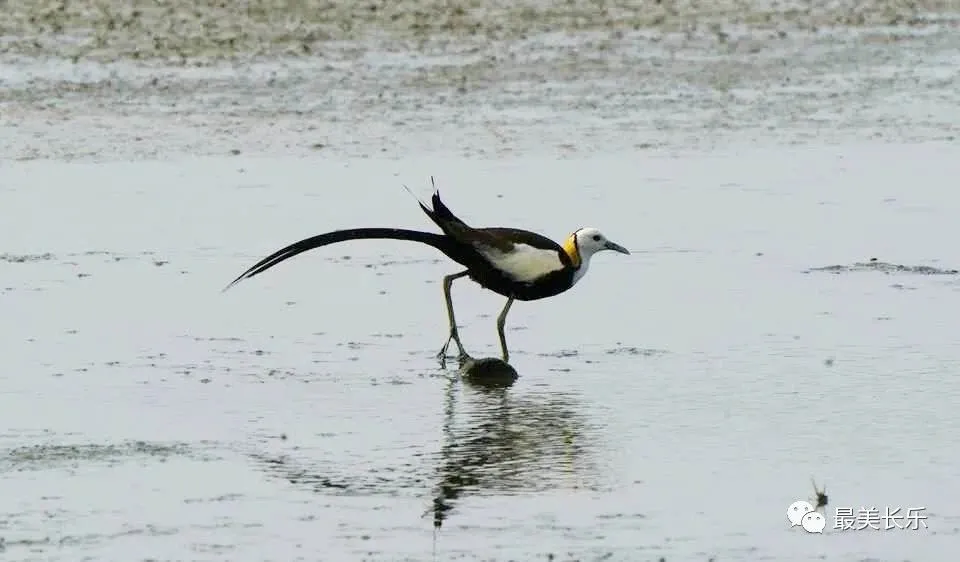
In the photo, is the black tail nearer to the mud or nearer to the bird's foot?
the bird's foot

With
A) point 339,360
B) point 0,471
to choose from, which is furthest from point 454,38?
Result: point 0,471

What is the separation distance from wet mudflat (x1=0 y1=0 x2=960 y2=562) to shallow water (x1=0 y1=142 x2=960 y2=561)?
1.1 inches

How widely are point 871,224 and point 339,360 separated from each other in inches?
189

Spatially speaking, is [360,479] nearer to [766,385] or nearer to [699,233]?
[766,385]

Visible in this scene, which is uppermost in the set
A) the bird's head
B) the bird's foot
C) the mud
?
the mud

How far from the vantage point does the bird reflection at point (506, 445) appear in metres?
8.51

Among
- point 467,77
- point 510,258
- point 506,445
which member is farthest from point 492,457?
point 467,77

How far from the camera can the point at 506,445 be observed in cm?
921

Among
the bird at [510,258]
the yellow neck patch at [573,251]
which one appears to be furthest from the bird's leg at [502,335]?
the yellow neck patch at [573,251]

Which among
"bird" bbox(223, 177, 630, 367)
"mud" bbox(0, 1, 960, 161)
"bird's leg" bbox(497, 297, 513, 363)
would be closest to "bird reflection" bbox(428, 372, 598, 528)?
"bird's leg" bbox(497, 297, 513, 363)

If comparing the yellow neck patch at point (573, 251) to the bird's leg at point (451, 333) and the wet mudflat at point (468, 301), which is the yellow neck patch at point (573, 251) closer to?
the wet mudflat at point (468, 301)

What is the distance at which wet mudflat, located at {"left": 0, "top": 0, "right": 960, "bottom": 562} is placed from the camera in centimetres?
816

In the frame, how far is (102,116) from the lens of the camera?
19.4 metres

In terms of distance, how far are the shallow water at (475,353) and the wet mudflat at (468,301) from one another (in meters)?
0.03
